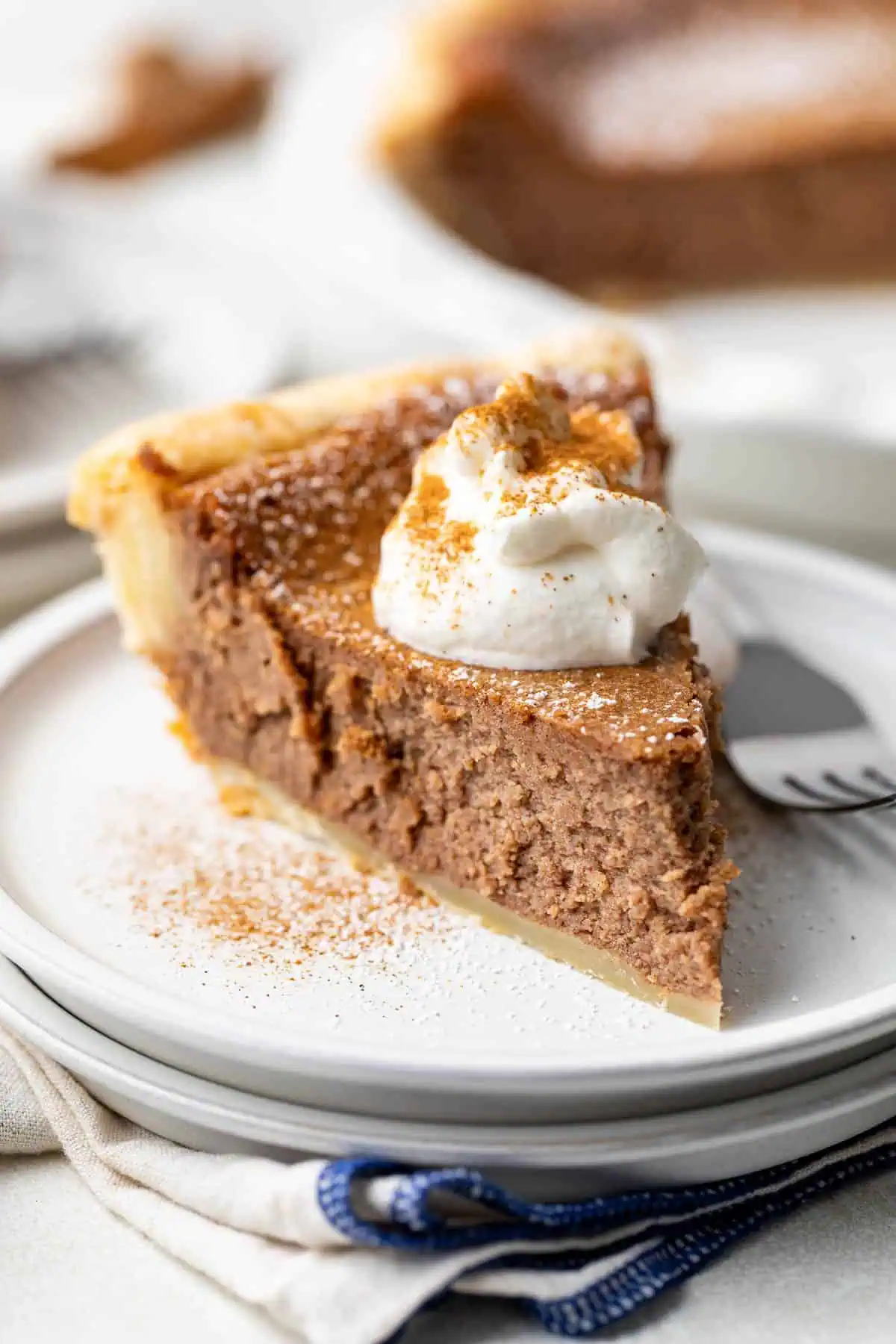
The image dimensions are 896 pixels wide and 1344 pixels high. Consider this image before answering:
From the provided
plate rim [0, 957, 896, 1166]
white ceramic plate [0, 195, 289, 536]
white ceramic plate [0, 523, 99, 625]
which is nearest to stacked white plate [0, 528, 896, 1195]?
plate rim [0, 957, 896, 1166]

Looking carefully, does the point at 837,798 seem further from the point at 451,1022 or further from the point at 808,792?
the point at 451,1022

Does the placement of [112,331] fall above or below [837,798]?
above

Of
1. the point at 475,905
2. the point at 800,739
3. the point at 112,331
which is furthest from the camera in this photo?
the point at 112,331

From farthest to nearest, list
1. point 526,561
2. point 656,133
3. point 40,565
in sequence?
point 656,133
point 40,565
point 526,561

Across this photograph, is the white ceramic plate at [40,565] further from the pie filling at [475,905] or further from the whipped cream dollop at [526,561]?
the whipped cream dollop at [526,561]

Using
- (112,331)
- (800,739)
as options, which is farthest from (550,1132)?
(112,331)
